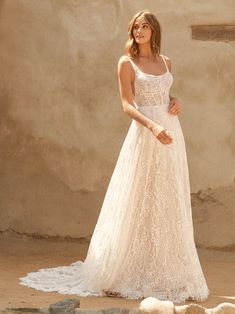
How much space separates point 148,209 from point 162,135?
0.55 m

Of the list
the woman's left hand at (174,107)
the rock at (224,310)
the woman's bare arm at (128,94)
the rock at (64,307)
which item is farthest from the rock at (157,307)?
the woman's left hand at (174,107)

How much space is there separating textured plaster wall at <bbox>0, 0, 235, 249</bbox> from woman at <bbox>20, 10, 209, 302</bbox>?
62.2 inches

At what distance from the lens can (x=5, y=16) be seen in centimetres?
797

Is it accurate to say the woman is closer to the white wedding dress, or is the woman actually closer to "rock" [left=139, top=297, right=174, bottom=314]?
the white wedding dress

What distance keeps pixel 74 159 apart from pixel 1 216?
2.69ft

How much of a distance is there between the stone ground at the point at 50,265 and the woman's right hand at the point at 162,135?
1.01 meters

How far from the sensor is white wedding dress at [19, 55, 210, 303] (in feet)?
19.6

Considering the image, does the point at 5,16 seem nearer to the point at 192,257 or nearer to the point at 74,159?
the point at 74,159

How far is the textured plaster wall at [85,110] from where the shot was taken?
25.0 feet

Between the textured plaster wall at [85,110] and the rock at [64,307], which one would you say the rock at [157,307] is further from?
the textured plaster wall at [85,110]

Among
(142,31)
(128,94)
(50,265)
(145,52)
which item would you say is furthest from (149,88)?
(50,265)

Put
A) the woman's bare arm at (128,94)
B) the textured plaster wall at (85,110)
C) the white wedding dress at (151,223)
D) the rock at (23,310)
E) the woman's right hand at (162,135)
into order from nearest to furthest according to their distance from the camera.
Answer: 1. the rock at (23,310)
2. the woman's right hand at (162,135)
3. the woman's bare arm at (128,94)
4. the white wedding dress at (151,223)
5. the textured plaster wall at (85,110)

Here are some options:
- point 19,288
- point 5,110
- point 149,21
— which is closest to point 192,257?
point 19,288

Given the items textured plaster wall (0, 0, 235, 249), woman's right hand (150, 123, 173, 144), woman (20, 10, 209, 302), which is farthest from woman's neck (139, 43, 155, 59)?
textured plaster wall (0, 0, 235, 249)
